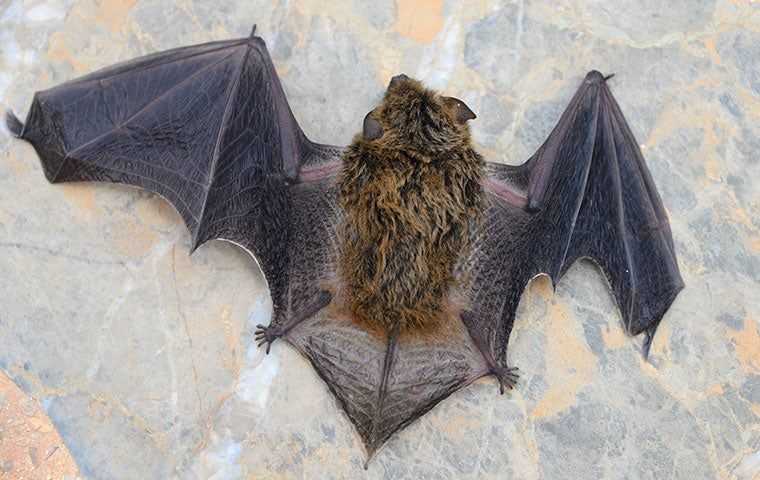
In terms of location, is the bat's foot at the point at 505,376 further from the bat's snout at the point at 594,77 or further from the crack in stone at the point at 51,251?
the crack in stone at the point at 51,251

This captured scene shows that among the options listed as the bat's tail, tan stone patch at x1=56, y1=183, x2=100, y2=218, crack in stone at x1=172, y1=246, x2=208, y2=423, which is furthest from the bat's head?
the bat's tail

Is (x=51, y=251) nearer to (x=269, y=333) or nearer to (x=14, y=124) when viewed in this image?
(x=14, y=124)

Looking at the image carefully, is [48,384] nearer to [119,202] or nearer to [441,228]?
[119,202]

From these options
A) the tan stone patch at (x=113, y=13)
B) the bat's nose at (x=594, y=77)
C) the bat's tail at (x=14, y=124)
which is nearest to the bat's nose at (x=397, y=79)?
the bat's nose at (x=594, y=77)

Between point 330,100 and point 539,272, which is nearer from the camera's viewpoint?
point 539,272

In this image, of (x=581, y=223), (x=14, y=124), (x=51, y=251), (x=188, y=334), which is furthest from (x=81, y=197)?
(x=581, y=223)

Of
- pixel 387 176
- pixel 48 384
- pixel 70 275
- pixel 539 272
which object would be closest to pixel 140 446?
pixel 48 384
